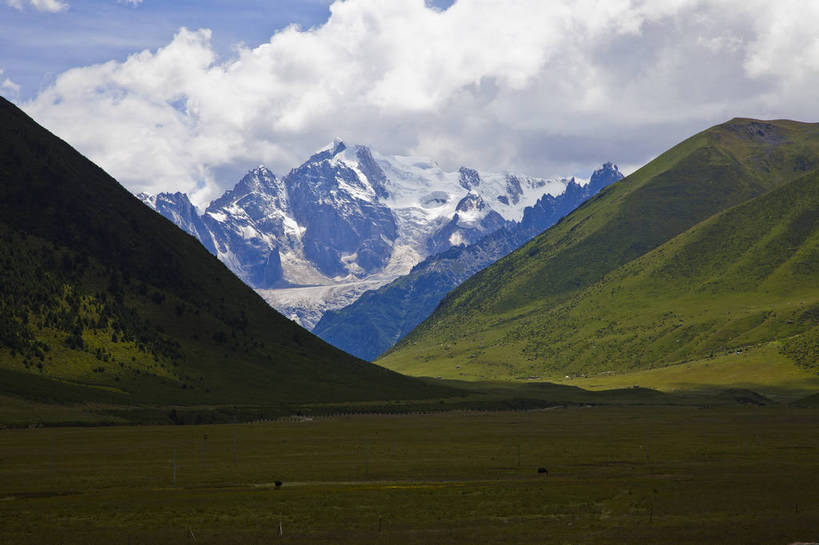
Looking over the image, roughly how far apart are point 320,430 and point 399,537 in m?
99.7

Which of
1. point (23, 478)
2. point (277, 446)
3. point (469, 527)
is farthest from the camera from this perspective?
point (277, 446)

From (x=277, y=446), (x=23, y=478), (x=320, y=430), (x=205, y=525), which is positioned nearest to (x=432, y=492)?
(x=205, y=525)

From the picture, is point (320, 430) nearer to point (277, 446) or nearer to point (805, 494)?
point (277, 446)

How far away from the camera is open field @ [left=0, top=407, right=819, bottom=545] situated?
57719mm

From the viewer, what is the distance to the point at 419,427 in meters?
162

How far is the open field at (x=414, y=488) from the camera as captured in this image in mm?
57719

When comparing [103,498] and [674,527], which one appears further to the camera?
[103,498]

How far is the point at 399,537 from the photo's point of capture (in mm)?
56375

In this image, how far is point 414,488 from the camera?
76.5 metres

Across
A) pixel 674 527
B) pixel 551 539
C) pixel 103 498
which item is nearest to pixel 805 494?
pixel 674 527

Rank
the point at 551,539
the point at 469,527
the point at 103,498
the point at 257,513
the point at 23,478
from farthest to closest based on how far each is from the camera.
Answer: the point at 23,478 → the point at 103,498 → the point at 257,513 → the point at 469,527 → the point at 551,539

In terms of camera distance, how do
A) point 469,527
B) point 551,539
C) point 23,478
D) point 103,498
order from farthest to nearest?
point 23,478, point 103,498, point 469,527, point 551,539

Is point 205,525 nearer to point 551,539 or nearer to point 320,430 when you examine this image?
point 551,539

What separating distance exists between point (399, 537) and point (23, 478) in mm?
43565
